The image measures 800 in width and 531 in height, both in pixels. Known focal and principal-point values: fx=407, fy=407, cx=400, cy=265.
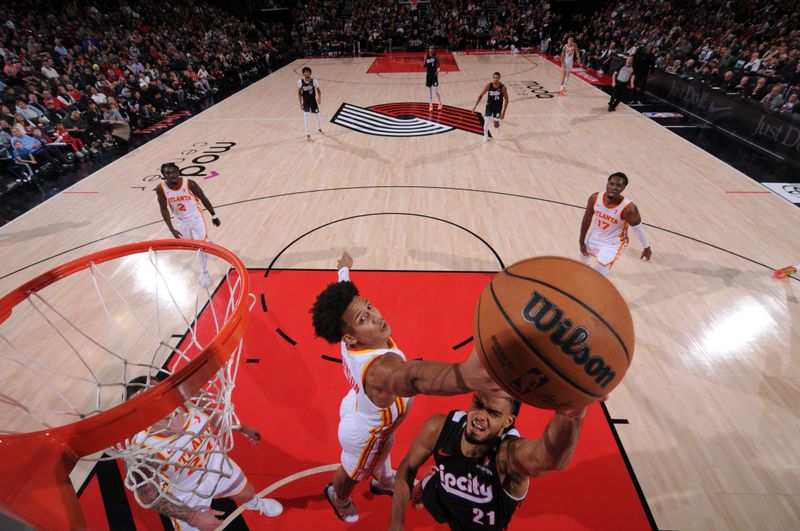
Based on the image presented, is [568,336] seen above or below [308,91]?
above

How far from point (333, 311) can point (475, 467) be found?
105 centimetres

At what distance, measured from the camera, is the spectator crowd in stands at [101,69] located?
9203 mm

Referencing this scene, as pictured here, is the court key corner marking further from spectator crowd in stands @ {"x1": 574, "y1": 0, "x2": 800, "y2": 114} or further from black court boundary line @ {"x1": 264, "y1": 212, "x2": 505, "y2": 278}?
spectator crowd in stands @ {"x1": 574, "y1": 0, "x2": 800, "y2": 114}

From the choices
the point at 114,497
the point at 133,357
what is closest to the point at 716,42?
the point at 133,357

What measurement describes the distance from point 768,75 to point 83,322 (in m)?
14.2

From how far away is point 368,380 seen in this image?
1.89m

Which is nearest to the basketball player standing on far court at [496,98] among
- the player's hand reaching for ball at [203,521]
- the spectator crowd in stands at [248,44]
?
the spectator crowd in stands at [248,44]

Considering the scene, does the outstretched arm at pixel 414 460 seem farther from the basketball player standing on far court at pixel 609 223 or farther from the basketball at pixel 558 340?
the basketball player standing on far court at pixel 609 223

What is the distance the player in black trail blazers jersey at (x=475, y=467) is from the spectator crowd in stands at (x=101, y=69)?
10.2 metres

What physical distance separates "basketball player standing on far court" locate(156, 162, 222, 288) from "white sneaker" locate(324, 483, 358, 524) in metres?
2.94

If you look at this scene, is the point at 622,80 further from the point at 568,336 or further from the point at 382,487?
the point at 568,336

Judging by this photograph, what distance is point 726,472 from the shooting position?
3.13 m

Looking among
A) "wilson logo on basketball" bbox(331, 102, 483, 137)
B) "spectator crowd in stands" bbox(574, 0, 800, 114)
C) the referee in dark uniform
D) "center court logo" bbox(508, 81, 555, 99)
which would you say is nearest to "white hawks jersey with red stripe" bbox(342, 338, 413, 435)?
"wilson logo on basketball" bbox(331, 102, 483, 137)

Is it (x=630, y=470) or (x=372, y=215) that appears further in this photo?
(x=372, y=215)
